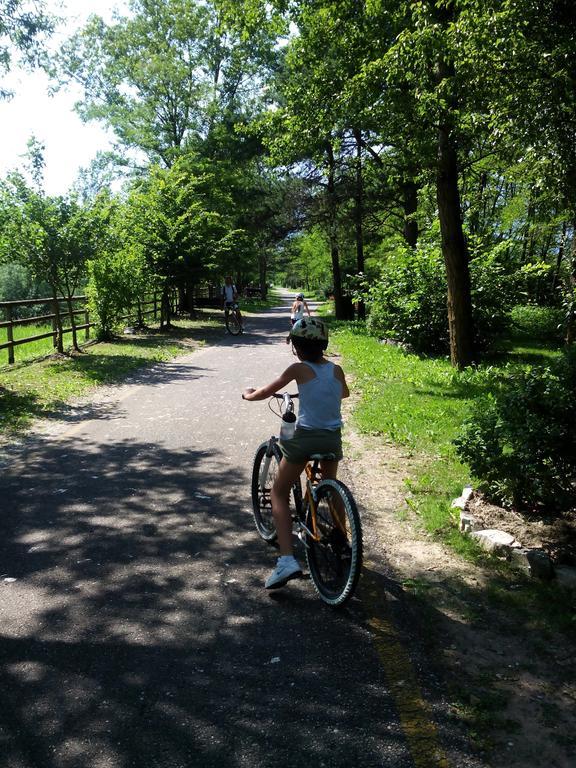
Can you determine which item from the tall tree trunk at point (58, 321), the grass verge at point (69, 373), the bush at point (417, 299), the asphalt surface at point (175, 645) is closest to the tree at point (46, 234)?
the tall tree trunk at point (58, 321)

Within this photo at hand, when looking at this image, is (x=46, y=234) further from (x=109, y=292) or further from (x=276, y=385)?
(x=276, y=385)

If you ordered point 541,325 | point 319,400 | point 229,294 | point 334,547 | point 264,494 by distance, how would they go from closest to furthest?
point 334,547 < point 319,400 < point 264,494 < point 229,294 < point 541,325

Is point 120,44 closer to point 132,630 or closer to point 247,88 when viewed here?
point 247,88

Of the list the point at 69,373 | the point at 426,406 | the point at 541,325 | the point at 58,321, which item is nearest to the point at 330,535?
the point at 426,406

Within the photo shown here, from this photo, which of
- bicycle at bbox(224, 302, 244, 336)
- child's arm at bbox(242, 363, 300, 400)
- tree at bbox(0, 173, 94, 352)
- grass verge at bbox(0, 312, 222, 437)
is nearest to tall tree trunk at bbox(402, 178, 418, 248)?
bicycle at bbox(224, 302, 244, 336)

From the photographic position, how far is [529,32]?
6.85m

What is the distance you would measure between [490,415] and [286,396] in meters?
1.96

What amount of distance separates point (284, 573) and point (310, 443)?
2.85ft

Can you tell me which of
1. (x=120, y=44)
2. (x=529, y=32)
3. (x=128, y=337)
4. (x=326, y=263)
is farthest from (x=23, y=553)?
(x=326, y=263)

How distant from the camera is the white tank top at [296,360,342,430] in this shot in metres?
4.22

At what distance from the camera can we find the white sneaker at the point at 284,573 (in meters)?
4.12

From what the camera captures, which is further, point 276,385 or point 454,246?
point 454,246

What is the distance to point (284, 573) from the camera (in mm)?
4137

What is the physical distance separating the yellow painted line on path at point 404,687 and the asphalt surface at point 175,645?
0.01m
